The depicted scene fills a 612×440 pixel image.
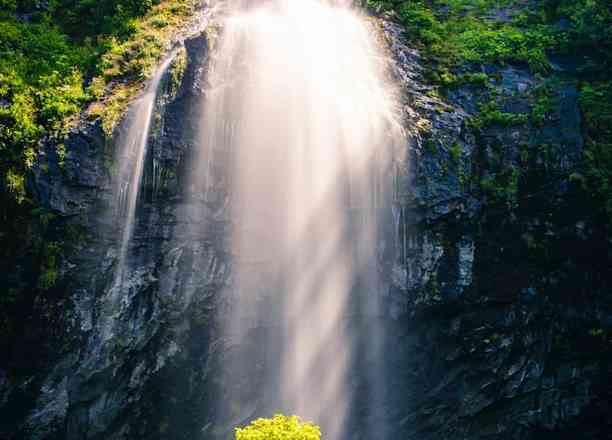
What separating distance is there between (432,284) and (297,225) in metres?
3.69

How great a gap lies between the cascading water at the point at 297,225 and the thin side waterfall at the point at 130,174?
1594 mm

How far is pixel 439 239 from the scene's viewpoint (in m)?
12.3

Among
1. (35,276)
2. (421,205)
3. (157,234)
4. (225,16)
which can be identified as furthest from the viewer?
(225,16)

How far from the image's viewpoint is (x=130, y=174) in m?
11.0

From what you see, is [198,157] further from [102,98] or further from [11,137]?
[11,137]

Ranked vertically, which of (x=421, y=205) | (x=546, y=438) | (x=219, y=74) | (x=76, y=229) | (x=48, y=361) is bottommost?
(x=546, y=438)

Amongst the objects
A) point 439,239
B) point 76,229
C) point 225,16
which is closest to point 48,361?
point 76,229

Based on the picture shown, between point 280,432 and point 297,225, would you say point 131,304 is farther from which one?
point 280,432

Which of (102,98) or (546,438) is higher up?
(102,98)

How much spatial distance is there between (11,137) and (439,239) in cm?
995

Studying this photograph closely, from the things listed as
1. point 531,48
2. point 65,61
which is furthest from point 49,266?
point 531,48

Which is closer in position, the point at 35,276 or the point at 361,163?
the point at 35,276

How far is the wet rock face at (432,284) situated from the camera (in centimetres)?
1077

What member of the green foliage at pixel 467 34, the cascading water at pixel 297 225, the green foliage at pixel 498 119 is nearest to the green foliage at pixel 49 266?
the cascading water at pixel 297 225
